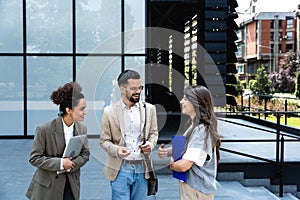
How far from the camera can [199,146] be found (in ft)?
8.87

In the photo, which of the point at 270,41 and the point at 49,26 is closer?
the point at 49,26

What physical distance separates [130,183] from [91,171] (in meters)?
3.38

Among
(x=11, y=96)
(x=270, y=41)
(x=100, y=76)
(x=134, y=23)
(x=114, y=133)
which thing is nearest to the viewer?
(x=114, y=133)

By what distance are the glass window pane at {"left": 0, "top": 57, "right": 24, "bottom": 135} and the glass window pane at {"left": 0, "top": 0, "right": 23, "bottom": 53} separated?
10.5 inches

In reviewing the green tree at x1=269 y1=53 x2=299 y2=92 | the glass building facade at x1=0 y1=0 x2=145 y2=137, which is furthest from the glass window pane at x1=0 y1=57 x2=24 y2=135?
the green tree at x1=269 y1=53 x2=299 y2=92

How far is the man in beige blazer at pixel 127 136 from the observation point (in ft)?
9.55

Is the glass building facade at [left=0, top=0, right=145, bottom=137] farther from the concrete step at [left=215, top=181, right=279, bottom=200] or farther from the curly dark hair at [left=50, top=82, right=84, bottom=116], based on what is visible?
the curly dark hair at [left=50, top=82, right=84, bottom=116]

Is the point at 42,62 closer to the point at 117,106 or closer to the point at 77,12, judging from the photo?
the point at 77,12

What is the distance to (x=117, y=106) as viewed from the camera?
296 cm

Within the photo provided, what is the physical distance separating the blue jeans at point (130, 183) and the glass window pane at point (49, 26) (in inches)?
272

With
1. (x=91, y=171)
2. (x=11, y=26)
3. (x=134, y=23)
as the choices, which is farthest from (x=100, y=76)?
(x=91, y=171)

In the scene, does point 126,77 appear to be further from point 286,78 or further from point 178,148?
point 286,78

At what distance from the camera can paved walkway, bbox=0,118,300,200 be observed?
502cm

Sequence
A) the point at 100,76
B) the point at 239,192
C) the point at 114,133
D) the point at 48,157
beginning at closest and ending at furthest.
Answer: the point at 48,157 < the point at 114,133 < the point at 239,192 < the point at 100,76
